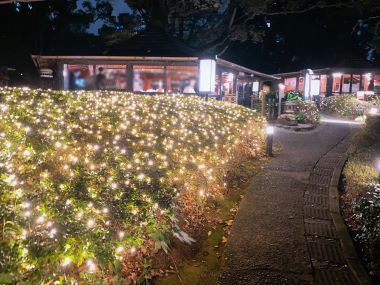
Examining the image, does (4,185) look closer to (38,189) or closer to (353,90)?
(38,189)

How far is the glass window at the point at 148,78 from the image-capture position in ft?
66.4

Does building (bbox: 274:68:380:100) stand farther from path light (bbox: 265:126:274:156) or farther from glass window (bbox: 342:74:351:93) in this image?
path light (bbox: 265:126:274:156)

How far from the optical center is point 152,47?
20.0 meters

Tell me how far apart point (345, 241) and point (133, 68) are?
16.9 metres

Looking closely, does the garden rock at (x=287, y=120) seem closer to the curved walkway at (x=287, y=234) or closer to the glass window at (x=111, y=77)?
the curved walkway at (x=287, y=234)

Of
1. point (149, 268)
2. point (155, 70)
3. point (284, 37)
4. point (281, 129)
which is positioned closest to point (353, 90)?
point (284, 37)

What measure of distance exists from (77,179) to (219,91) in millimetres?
20156

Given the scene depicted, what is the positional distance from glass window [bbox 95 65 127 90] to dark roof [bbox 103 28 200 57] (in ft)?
3.90

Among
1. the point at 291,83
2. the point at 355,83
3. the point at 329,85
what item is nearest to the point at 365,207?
the point at 329,85

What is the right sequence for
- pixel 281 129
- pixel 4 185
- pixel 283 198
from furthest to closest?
pixel 281 129 → pixel 283 198 → pixel 4 185

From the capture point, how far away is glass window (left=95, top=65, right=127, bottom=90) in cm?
2006

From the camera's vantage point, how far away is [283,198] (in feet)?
23.3

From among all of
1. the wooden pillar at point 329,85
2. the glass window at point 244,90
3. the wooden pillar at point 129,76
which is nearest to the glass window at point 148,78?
the wooden pillar at point 129,76

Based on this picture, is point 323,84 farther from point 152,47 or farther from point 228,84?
point 152,47
